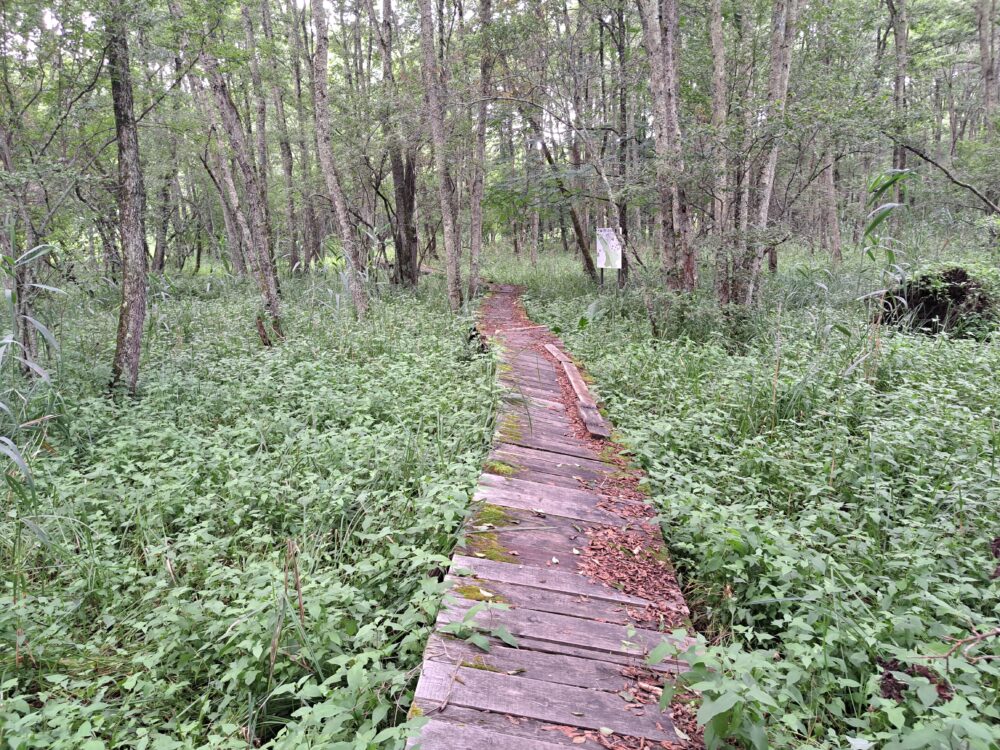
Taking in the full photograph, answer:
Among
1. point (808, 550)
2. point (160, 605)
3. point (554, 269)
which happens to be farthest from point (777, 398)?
point (554, 269)

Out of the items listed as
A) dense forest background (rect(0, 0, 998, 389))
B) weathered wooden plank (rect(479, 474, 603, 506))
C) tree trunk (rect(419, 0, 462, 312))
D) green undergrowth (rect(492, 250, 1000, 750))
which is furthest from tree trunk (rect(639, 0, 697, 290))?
weathered wooden plank (rect(479, 474, 603, 506))

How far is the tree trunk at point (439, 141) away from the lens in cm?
931

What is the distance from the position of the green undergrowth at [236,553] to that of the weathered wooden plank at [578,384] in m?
0.95

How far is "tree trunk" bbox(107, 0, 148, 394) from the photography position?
20.4ft

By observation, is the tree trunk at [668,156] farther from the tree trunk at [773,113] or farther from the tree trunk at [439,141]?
the tree trunk at [439,141]

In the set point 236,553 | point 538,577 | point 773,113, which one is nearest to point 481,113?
point 773,113

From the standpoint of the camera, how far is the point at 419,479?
402 centimetres

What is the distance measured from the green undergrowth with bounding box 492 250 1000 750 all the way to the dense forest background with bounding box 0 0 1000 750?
3 cm

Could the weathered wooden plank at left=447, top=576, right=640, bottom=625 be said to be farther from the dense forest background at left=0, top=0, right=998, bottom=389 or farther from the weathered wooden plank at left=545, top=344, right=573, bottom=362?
the weathered wooden plank at left=545, top=344, right=573, bottom=362

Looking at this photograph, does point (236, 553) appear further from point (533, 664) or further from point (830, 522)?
point (830, 522)

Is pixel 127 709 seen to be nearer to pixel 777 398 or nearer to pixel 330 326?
pixel 777 398

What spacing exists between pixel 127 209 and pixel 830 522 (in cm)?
731

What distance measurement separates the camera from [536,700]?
219 centimetres

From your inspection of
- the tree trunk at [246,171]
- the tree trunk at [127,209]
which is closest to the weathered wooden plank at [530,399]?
the tree trunk at [127,209]
